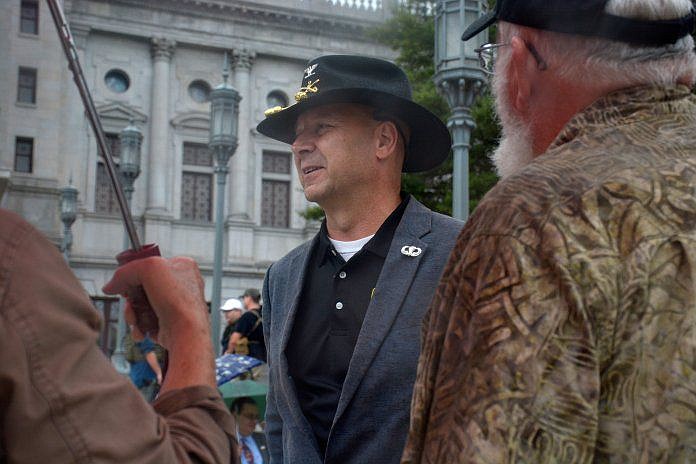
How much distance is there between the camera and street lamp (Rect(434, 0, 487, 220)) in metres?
7.49

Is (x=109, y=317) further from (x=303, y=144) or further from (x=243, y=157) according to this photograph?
(x=303, y=144)

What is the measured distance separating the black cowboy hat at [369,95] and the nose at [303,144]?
10cm

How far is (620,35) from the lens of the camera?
1675 mm

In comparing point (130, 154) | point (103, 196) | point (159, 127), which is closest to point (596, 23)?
point (130, 154)

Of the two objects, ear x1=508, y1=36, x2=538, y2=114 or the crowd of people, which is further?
ear x1=508, y1=36, x2=538, y2=114

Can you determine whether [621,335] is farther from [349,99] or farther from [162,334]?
[349,99]

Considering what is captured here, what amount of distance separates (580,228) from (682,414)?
1.15ft

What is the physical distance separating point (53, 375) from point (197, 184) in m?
30.8

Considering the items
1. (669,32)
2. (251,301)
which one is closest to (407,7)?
(251,301)

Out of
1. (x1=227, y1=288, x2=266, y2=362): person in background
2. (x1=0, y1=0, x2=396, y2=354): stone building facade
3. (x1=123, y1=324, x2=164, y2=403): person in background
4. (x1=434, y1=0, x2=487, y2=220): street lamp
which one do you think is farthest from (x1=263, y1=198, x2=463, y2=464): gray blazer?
(x1=0, y1=0, x2=396, y2=354): stone building facade

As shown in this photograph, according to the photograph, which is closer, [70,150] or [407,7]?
[407,7]

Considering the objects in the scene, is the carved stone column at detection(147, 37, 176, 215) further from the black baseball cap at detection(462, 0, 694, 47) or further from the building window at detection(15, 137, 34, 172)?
the black baseball cap at detection(462, 0, 694, 47)

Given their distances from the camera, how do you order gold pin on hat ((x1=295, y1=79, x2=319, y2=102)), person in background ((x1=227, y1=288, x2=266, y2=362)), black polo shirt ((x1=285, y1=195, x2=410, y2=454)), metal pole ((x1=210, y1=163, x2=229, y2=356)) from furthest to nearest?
metal pole ((x1=210, y1=163, x2=229, y2=356)) → person in background ((x1=227, y1=288, x2=266, y2=362)) → gold pin on hat ((x1=295, y1=79, x2=319, y2=102)) → black polo shirt ((x1=285, y1=195, x2=410, y2=454))

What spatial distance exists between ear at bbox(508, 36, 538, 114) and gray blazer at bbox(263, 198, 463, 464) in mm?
1241
